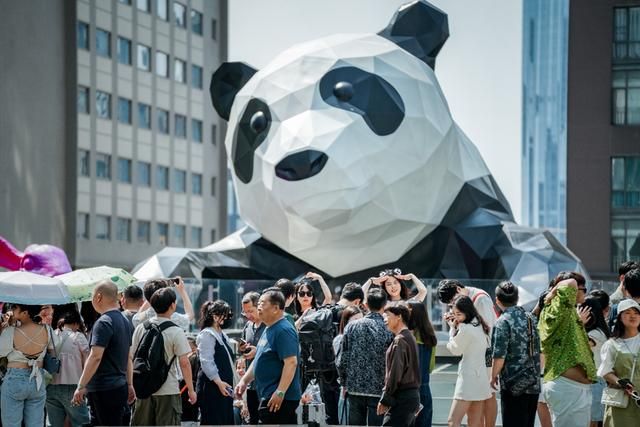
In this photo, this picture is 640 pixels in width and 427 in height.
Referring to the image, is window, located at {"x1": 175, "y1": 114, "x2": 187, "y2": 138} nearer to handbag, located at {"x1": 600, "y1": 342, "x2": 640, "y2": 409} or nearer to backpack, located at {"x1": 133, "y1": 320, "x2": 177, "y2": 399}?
backpack, located at {"x1": 133, "y1": 320, "x2": 177, "y2": 399}

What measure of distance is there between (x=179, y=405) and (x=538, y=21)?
147 metres

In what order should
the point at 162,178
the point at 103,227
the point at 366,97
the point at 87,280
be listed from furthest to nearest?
1. the point at 162,178
2. the point at 103,227
3. the point at 366,97
4. the point at 87,280

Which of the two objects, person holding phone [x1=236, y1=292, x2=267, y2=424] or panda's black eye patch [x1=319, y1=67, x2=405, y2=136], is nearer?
person holding phone [x1=236, y1=292, x2=267, y2=424]

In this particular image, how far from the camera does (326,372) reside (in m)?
9.10

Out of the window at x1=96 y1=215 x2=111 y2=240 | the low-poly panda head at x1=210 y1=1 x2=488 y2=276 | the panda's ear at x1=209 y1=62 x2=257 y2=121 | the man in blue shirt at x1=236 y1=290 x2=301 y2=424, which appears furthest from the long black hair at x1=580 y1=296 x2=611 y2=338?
the window at x1=96 y1=215 x2=111 y2=240

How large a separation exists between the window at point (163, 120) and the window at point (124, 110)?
2.07 m

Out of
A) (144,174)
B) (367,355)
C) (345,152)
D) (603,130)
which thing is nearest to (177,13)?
(144,174)

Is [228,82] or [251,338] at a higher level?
[228,82]

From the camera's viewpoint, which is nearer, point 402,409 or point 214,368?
point 402,409

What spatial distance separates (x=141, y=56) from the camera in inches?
1929

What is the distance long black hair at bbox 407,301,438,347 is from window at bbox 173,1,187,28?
146 ft

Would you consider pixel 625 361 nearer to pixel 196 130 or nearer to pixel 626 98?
pixel 626 98

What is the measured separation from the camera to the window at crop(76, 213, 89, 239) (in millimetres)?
45500

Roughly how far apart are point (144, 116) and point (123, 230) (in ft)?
16.9
